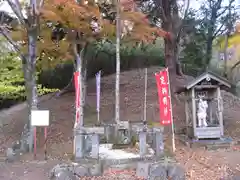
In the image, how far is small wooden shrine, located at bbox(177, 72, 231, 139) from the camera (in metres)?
11.8

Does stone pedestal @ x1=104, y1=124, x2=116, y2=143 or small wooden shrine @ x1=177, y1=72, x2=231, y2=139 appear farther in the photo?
stone pedestal @ x1=104, y1=124, x2=116, y2=143

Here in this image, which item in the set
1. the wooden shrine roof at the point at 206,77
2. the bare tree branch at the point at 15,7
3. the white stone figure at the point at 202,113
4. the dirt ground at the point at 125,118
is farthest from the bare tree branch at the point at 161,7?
the bare tree branch at the point at 15,7

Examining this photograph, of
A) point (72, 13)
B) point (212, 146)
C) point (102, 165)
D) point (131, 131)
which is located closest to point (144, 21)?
point (72, 13)

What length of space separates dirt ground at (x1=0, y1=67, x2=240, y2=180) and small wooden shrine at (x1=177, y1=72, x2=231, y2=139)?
0.87 meters

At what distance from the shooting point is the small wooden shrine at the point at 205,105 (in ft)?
38.7

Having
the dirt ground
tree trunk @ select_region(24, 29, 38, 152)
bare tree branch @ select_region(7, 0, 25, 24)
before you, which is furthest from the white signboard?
bare tree branch @ select_region(7, 0, 25, 24)

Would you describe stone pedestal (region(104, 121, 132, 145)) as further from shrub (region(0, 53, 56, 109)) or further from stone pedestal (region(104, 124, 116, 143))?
shrub (region(0, 53, 56, 109))

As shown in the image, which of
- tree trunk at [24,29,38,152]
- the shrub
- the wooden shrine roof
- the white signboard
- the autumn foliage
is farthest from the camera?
the shrub

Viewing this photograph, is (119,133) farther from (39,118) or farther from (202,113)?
(39,118)

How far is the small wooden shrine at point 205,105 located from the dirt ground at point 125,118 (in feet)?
2.86

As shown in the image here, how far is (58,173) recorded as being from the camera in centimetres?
770

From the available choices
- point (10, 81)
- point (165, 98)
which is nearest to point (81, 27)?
point (165, 98)

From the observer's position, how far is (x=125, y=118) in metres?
15.6

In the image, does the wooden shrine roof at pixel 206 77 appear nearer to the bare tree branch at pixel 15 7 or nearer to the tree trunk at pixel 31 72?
the tree trunk at pixel 31 72
